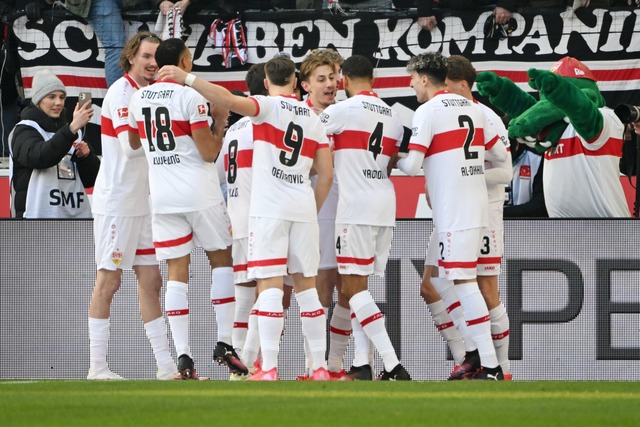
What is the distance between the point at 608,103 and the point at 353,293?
13.7ft

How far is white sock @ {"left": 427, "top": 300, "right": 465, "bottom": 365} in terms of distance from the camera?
912 centimetres

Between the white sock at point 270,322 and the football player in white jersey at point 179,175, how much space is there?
1.58ft

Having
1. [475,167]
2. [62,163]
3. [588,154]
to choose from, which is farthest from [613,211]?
[62,163]

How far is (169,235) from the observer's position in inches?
328

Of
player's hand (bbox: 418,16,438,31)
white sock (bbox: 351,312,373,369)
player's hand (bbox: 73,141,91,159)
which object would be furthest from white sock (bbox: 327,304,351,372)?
player's hand (bbox: 418,16,438,31)

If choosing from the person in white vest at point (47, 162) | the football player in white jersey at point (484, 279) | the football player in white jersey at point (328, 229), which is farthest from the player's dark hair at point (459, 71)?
the person in white vest at point (47, 162)

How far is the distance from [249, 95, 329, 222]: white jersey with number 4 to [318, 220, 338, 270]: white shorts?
82cm

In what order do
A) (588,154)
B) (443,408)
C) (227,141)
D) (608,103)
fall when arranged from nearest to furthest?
(443,408)
(227,141)
(588,154)
(608,103)

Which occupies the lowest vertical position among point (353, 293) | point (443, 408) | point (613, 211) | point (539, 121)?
point (443, 408)

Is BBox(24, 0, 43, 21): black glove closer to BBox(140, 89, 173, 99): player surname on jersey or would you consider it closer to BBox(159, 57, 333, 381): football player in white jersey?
BBox(140, 89, 173, 99): player surname on jersey

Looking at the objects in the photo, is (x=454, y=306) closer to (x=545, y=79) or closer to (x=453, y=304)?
(x=453, y=304)

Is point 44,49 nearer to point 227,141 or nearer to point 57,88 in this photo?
point 57,88

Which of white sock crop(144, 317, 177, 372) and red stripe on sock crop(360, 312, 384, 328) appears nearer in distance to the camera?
red stripe on sock crop(360, 312, 384, 328)

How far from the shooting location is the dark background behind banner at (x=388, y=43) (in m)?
11.7
